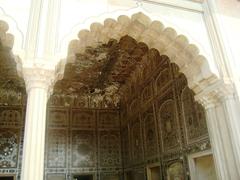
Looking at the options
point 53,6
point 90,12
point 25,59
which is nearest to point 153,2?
point 90,12

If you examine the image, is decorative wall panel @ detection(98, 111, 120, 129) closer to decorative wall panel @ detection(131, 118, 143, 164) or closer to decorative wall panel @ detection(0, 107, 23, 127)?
decorative wall panel @ detection(131, 118, 143, 164)

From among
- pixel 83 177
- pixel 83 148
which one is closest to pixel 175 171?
pixel 83 148

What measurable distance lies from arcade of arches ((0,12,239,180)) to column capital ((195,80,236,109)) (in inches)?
1.0

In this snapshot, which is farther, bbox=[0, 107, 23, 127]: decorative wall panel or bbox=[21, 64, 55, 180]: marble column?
bbox=[0, 107, 23, 127]: decorative wall panel

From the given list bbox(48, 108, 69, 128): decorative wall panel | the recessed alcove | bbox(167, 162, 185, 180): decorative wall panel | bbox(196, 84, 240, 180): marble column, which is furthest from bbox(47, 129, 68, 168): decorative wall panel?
bbox(196, 84, 240, 180): marble column

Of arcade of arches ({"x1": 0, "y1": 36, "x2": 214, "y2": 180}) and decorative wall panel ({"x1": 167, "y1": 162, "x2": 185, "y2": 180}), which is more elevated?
arcade of arches ({"x1": 0, "y1": 36, "x2": 214, "y2": 180})

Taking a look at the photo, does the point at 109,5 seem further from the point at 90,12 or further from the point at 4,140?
the point at 4,140

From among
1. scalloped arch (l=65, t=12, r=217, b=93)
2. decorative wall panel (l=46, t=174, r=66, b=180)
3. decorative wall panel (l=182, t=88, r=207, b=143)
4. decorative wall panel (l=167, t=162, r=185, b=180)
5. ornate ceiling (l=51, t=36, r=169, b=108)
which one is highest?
ornate ceiling (l=51, t=36, r=169, b=108)

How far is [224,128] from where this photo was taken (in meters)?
5.19

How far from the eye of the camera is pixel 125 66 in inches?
380

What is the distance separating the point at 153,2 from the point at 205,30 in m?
1.23

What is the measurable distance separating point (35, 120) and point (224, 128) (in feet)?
10.9

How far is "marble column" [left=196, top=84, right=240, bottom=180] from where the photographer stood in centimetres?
490

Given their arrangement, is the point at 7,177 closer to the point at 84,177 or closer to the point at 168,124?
the point at 84,177
